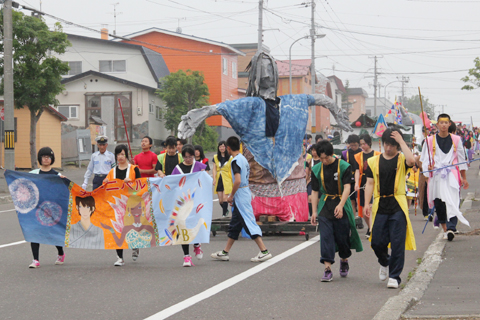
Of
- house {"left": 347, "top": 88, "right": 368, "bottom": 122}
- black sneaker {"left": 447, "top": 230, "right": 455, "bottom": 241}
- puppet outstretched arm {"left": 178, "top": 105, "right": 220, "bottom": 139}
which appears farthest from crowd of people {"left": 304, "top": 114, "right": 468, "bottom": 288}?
house {"left": 347, "top": 88, "right": 368, "bottom": 122}

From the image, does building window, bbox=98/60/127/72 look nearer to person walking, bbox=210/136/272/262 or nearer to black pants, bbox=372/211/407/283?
person walking, bbox=210/136/272/262

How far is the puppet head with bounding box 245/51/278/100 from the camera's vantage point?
12023mm

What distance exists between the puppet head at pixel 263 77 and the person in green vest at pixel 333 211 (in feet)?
14.6

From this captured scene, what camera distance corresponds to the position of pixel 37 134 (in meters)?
33.7

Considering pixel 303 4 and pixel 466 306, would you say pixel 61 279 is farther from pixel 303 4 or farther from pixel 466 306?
pixel 303 4

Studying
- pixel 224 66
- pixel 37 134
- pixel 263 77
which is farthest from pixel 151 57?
pixel 263 77

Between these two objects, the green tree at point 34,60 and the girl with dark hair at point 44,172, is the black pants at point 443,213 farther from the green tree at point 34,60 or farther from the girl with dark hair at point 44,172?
the green tree at point 34,60

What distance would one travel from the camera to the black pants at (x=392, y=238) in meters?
7.04

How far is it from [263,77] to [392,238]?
5.61m

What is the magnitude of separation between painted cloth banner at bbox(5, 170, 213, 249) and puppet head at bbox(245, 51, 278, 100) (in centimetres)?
314

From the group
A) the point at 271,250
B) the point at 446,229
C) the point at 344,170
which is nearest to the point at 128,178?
the point at 271,250

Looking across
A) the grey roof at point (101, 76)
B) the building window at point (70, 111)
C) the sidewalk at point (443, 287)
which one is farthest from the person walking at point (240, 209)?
the building window at point (70, 111)

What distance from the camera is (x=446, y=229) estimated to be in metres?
10.6

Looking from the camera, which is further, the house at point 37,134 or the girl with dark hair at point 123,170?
the house at point 37,134
